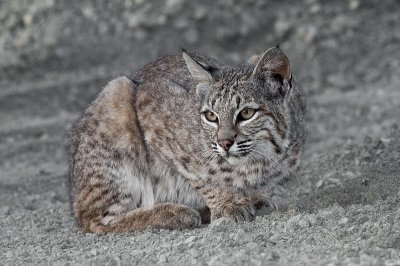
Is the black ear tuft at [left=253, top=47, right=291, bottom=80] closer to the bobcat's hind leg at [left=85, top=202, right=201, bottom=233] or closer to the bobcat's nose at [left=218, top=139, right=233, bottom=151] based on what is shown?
the bobcat's nose at [left=218, top=139, right=233, bottom=151]

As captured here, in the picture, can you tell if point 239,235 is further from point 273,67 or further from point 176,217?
point 273,67

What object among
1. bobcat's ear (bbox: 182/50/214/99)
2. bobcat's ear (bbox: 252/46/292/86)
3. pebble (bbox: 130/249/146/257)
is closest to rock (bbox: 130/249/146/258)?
pebble (bbox: 130/249/146/257)

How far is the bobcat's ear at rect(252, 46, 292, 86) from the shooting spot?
23.3ft

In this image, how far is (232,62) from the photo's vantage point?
46.0 feet

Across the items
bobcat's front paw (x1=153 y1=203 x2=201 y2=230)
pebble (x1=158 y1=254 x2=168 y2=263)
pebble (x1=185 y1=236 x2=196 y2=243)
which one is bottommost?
pebble (x1=158 y1=254 x2=168 y2=263)

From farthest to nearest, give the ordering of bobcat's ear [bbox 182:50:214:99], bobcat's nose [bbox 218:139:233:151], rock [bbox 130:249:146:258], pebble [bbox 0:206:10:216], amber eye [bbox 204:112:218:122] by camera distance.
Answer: pebble [bbox 0:206:10:216], bobcat's ear [bbox 182:50:214:99], amber eye [bbox 204:112:218:122], bobcat's nose [bbox 218:139:233:151], rock [bbox 130:249:146:258]

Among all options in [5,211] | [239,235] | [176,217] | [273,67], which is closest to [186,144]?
[176,217]

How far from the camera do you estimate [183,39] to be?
51.9ft

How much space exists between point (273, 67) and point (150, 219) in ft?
5.32

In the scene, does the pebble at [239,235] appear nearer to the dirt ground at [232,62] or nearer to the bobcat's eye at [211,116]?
the dirt ground at [232,62]

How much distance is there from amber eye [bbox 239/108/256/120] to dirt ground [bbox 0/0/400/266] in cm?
81

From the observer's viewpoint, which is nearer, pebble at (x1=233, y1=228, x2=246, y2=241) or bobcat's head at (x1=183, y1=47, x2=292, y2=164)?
pebble at (x1=233, y1=228, x2=246, y2=241)

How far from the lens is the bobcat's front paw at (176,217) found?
294 inches

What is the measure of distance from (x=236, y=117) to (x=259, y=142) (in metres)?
0.32
